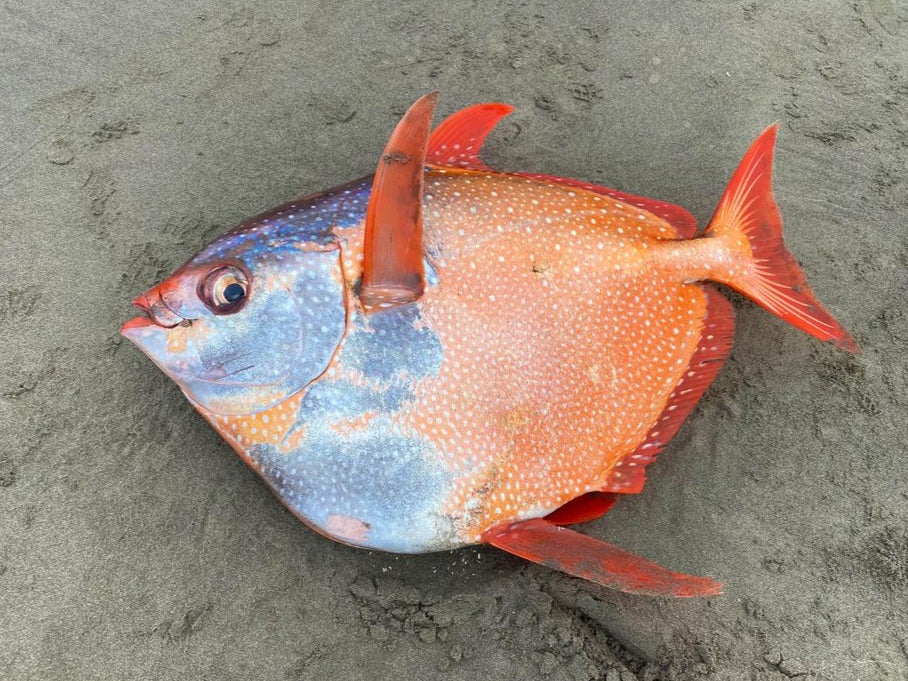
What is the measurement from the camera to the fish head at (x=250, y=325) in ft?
5.95

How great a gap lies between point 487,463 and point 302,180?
1.65 m

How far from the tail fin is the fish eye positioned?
5.63 feet

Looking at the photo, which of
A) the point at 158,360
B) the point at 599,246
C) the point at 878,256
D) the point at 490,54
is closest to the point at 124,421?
the point at 158,360

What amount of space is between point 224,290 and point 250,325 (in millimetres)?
145

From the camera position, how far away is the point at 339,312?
1.84 metres

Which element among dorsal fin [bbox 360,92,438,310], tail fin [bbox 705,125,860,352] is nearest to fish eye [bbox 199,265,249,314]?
dorsal fin [bbox 360,92,438,310]

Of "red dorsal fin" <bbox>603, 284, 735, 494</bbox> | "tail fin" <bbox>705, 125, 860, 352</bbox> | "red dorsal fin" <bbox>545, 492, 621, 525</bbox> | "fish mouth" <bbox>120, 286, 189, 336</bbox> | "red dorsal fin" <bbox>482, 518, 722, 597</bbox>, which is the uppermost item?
"fish mouth" <bbox>120, 286, 189, 336</bbox>

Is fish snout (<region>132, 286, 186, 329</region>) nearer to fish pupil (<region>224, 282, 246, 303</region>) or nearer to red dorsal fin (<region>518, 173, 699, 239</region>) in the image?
fish pupil (<region>224, 282, 246, 303</region>)

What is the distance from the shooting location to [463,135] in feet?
7.25

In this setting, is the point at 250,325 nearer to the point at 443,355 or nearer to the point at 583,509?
the point at 443,355

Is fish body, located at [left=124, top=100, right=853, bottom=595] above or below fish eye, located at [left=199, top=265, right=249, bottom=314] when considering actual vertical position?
below

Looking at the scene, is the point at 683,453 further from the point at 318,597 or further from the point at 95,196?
the point at 95,196

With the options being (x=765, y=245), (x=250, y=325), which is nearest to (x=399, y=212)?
(x=250, y=325)

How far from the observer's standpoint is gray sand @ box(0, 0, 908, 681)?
6.74ft
